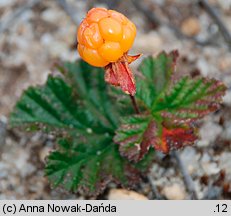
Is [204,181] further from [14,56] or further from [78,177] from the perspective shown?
[14,56]

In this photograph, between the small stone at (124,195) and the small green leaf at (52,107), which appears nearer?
the small stone at (124,195)

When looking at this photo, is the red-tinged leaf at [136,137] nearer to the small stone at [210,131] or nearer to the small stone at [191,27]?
the small stone at [210,131]

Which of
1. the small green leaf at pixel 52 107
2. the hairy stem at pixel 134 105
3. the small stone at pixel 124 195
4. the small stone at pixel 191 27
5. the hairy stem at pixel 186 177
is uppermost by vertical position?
the small stone at pixel 191 27

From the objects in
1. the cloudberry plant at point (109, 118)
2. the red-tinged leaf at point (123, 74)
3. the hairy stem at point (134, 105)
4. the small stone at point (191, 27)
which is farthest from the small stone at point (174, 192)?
the small stone at point (191, 27)

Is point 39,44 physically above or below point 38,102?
above

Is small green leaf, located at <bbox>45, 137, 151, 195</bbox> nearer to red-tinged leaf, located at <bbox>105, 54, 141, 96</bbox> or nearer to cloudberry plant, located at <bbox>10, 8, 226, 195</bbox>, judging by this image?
cloudberry plant, located at <bbox>10, 8, 226, 195</bbox>

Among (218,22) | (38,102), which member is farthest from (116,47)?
(218,22)
